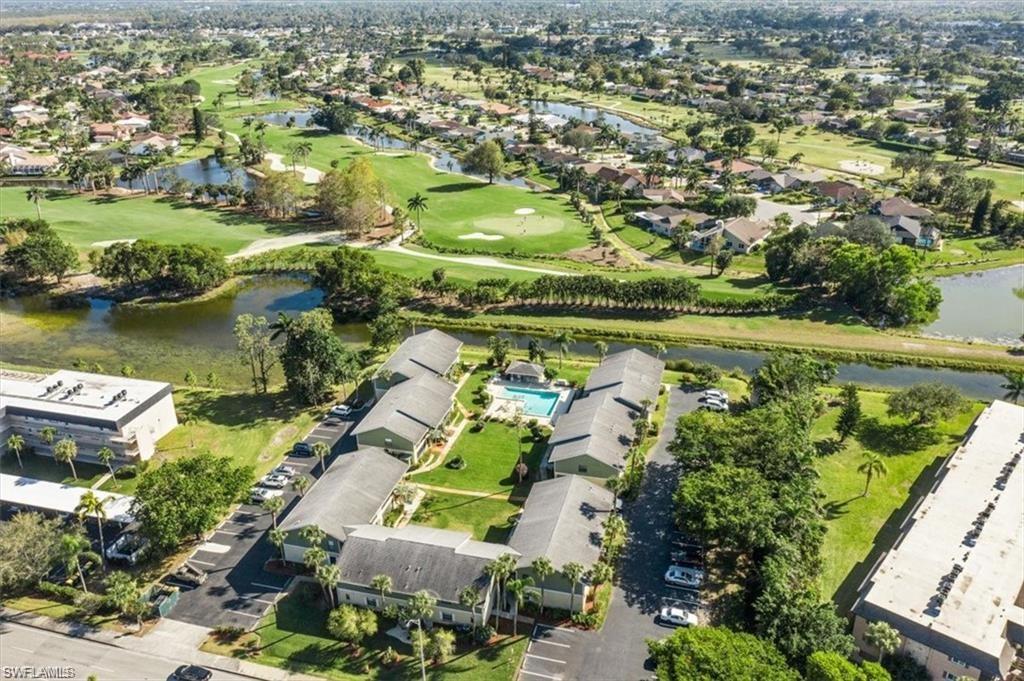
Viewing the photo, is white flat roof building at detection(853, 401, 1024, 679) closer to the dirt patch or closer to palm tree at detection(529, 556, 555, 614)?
palm tree at detection(529, 556, 555, 614)

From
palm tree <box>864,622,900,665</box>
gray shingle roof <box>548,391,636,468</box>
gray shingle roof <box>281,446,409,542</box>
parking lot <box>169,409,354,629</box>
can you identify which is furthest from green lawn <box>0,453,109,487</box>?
palm tree <box>864,622,900,665</box>

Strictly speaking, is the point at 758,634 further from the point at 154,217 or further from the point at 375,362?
the point at 154,217

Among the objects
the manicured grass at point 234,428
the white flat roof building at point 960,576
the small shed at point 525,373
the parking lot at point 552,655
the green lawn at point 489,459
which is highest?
the white flat roof building at point 960,576

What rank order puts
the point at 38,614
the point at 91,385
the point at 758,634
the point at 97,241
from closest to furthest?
the point at 758,634
the point at 38,614
the point at 91,385
the point at 97,241

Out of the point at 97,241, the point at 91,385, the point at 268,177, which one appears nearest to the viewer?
the point at 91,385

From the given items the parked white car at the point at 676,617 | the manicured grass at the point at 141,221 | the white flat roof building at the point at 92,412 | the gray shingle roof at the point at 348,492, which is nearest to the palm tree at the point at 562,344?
the gray shingle roof at the point at 348,492

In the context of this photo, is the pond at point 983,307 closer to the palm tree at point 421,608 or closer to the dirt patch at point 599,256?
the dirt patch at point 599,256

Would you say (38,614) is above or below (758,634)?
below

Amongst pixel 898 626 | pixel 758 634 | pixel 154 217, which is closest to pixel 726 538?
pixel 758 634
